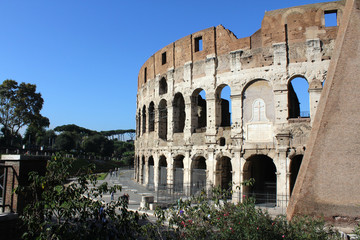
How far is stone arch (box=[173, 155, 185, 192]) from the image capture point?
17.1 m

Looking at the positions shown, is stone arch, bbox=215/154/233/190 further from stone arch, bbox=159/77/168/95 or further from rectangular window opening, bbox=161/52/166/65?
rectangular window opening, bbox=161/52/166/65

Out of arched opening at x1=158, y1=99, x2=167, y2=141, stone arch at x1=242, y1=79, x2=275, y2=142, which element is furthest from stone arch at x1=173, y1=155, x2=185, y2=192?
stone arch at x1=242, y1=79, x2=275, y2=142

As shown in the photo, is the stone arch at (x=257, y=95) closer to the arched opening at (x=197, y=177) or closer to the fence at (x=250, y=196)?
the fence at (x=250, y=196)

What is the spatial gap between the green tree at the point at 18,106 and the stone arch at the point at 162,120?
2780 cm

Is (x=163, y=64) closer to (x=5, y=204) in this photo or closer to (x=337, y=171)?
(x=337, y=171)

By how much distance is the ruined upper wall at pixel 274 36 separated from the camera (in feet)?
44.3

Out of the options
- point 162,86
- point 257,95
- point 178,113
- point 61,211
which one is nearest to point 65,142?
point 162,86

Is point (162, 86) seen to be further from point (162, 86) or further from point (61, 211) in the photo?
point (61, 211)

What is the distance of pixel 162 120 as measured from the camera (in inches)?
787

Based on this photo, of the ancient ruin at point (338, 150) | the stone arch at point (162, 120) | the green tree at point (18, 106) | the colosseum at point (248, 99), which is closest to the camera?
the ancient ruin at point (338, 150)

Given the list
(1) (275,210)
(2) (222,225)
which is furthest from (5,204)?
(1) (275,210)

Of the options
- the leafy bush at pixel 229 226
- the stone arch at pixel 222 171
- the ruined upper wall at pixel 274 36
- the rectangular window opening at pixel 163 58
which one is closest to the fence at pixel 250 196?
the stone arch at pixel 222 171

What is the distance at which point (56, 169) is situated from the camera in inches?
166

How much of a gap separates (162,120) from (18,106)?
92.9 ft
